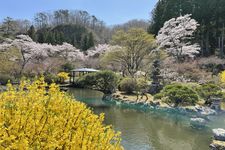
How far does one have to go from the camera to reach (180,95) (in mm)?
15836

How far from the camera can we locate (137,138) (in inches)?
425

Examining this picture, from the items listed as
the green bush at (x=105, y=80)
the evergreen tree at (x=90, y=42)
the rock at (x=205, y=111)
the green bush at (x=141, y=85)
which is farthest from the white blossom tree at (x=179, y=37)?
the evergreen tree at (x=90, y=42)

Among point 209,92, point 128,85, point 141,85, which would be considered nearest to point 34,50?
point 128,85

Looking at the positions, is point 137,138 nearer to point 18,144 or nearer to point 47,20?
point 18,144

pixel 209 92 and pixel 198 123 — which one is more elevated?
pixel 209 92

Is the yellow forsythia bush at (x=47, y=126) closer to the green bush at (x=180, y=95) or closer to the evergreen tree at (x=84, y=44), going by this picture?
the green bush at (x=180, y=95)

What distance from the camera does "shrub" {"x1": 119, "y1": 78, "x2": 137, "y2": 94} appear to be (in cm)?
2194

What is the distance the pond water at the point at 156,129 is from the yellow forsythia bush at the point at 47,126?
6.55 meters

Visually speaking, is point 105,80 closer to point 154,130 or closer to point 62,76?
point 62,76

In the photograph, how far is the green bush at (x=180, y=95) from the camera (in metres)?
15.8

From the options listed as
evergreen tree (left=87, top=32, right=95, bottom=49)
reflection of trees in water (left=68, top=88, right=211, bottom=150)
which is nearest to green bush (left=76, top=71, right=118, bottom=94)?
reflection of trees in water (left=68, top=88, right=211, bottom=150)

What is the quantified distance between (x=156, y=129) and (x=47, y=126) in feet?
33.2

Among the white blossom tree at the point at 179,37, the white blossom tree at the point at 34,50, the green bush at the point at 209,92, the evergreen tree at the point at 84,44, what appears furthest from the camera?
the evergreen tree at the point at 84,44

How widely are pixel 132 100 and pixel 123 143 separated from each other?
969 centimetres
